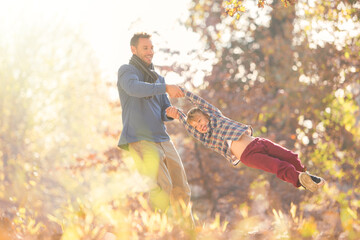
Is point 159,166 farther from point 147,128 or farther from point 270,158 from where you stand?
point 270,158

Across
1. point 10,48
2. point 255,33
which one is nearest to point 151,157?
→ point 255,33

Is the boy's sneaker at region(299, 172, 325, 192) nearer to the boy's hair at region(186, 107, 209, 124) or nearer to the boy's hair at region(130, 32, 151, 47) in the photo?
the boy's hair at region(186, 107, 209, 124)

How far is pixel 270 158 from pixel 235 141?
1.47 feet

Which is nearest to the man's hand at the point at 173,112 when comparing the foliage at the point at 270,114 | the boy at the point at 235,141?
the boy at the point at 235,141

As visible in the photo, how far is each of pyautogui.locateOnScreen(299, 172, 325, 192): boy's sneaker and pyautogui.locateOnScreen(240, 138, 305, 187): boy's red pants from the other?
0.78 feet

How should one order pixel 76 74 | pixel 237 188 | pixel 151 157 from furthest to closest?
pixel 76 74 → pixel 237 188 → pixel 151 157

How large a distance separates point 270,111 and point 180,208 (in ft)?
18.0

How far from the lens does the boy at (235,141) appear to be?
500cm

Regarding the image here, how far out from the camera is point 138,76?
17.2ft

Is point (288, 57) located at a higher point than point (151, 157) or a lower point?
higher

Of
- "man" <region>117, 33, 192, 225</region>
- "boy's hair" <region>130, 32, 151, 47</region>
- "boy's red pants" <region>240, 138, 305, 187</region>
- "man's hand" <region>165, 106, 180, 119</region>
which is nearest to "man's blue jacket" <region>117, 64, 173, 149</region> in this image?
"man" <region>117, 33, 192, 225</region>

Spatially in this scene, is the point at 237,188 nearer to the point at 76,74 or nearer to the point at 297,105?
the point at 297,105

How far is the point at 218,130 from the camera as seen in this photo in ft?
17.4

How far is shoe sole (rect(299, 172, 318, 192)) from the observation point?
4.43 metres
